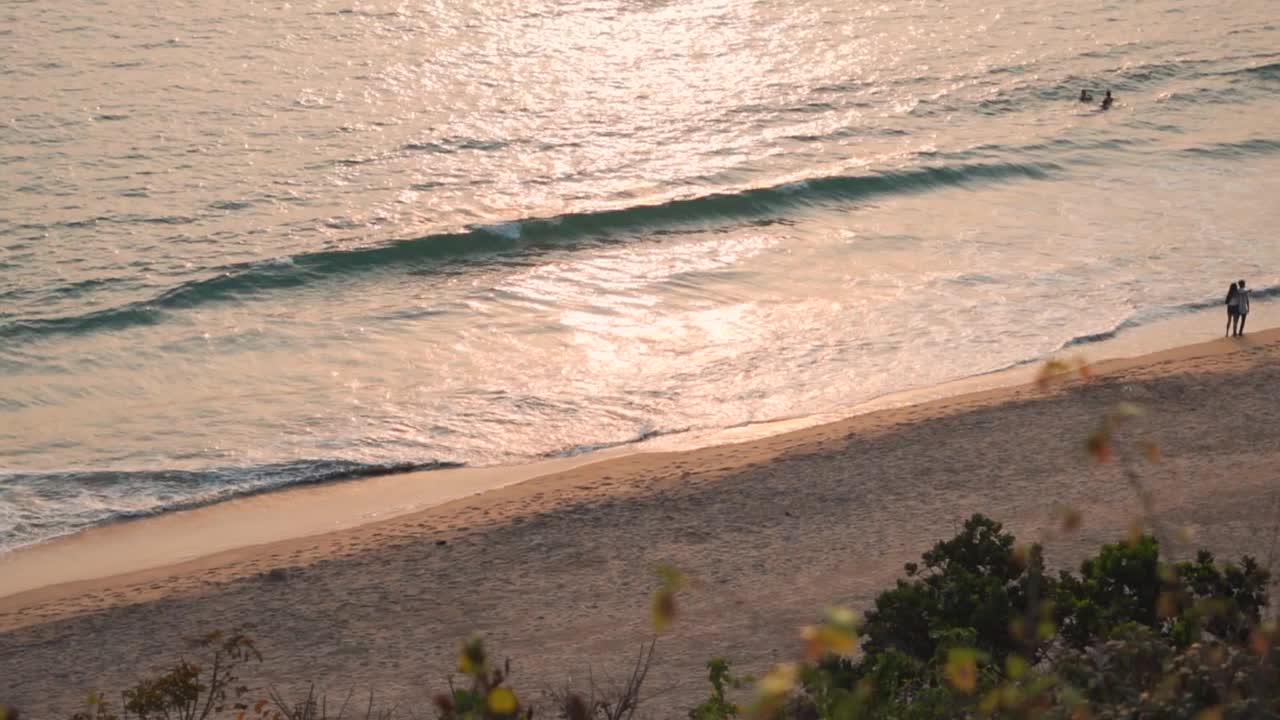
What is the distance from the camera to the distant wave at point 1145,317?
18.0 meters

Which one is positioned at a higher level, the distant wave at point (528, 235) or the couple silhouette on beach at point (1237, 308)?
the distant wave at point (528, 235)

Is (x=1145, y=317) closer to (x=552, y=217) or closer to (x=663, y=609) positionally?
(x=552, y=217)

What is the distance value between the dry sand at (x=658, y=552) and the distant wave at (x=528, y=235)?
8.54 meters

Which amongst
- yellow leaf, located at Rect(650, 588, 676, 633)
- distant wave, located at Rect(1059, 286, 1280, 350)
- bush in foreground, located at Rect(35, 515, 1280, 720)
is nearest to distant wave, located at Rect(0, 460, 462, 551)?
bush in foreground, located at Rect(35, 515, 1280, 720)

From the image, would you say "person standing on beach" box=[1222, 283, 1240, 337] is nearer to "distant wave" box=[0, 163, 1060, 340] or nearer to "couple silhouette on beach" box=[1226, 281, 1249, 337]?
"couple silhouette on beach" box=[1226, 281, 1249, 337]

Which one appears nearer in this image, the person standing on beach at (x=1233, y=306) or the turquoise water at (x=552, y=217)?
the turquoise water at (x=552, y=217)

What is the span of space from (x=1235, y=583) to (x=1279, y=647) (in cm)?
246

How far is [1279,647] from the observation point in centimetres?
498

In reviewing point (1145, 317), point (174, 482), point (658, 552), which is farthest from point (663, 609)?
point (1145, 317)

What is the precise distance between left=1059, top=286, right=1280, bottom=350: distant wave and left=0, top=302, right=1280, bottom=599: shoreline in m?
1.48

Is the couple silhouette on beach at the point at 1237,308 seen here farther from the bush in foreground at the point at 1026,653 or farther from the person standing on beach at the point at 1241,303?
the bush in foreground at the point at 1026,653

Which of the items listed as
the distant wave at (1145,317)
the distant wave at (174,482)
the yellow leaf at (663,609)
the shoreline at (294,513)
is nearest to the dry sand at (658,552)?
the shoreline at (294,513)

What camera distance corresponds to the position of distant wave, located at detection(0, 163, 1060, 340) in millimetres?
20141

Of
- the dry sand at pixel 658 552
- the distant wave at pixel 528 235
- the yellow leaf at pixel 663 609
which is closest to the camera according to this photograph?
the yellow leaf at pixel 663 609
